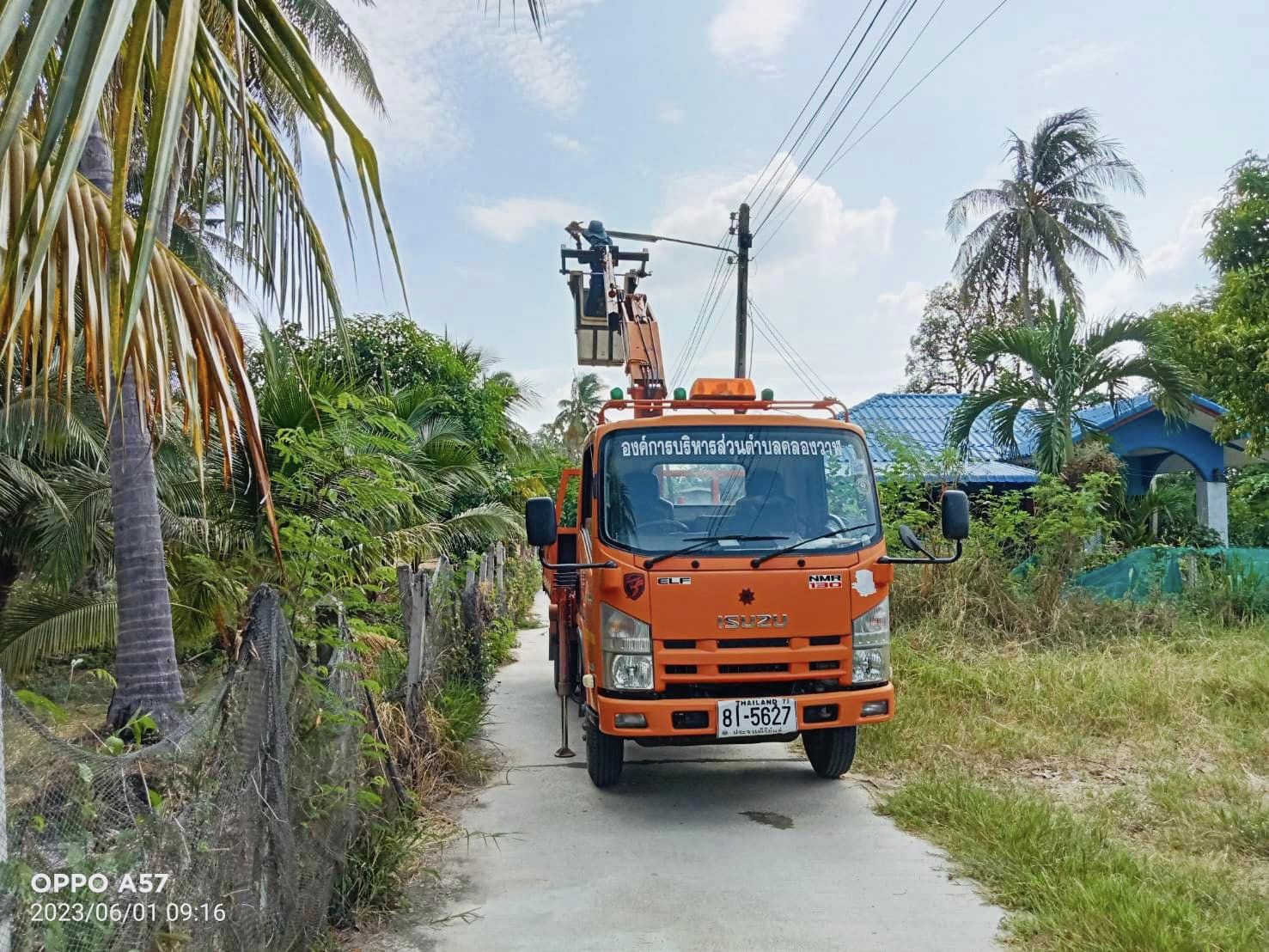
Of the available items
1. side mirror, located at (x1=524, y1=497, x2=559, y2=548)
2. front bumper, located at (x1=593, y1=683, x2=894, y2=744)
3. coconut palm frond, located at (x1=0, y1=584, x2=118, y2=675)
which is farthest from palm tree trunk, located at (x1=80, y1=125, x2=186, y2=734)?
coconut palm frond, located at (x1=0, y1=584, x2=118, y2=675)

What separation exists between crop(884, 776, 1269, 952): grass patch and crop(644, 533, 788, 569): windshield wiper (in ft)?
5.65

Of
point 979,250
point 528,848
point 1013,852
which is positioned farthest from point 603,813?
point 979,250

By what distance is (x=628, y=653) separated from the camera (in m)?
5.44

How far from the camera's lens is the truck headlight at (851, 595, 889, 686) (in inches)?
221

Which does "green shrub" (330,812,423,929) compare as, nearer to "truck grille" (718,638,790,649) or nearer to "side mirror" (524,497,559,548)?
"side mirror" (524,497,559,548)

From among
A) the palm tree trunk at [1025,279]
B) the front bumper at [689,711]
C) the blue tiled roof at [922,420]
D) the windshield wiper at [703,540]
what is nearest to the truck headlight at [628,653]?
the front bumper at [689,711]

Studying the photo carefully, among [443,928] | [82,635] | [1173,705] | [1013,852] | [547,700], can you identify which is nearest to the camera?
[443,928]

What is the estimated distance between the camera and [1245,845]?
4.76 metres

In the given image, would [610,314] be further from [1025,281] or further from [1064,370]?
[1025,281]

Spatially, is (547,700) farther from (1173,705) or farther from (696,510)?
(1173,705)

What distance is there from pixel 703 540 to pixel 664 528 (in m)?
0.25

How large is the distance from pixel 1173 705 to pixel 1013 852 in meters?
3.40

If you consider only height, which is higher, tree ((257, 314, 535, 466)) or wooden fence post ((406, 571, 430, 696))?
tree ((257, 314, 535, 466))

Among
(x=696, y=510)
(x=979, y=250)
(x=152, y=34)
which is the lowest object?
(x=696, y=510)
